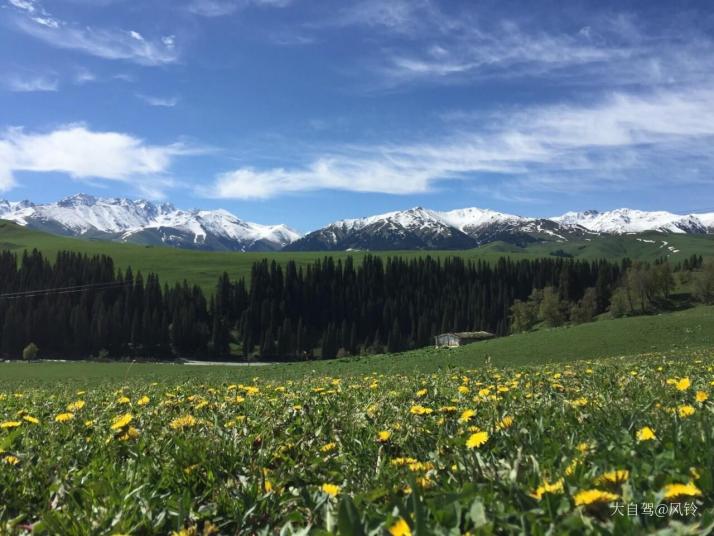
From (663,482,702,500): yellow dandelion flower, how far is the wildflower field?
1 centimetres

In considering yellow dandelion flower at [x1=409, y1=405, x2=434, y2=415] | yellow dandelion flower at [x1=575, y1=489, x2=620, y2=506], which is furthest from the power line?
yellow dandelion flower at [x1=575, y1=489, x2=620, y2=506]

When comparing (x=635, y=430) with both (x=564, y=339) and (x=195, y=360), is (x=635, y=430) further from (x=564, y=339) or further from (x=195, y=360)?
(x=195, y=360)

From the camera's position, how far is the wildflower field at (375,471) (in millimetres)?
2459

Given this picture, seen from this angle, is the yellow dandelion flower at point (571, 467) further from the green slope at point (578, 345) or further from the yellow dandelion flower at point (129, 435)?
the green slope at point (578, 345)

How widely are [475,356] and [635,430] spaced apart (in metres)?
47.9

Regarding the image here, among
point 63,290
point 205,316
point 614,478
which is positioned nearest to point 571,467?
point 614,478

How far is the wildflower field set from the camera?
8.07 ft

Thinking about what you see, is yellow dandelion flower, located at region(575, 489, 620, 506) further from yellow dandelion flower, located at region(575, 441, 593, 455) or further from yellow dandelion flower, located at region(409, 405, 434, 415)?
yellow dandelion flower, located at region(409, 405, 434, 415)

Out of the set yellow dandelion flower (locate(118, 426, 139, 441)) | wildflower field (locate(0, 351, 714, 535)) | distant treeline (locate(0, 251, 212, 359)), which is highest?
wildflower field (locate(0, 351, 714, 535))

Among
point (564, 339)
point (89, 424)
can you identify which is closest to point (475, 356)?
point (564, 339)

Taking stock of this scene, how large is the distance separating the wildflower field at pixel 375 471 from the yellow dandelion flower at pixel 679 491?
11 millimetres

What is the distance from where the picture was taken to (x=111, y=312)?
159750mm

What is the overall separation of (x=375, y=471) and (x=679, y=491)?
2006 mm

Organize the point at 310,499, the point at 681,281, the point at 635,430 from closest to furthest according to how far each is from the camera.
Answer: the point at 310,499, the point at 635,430, the point at 681,281
